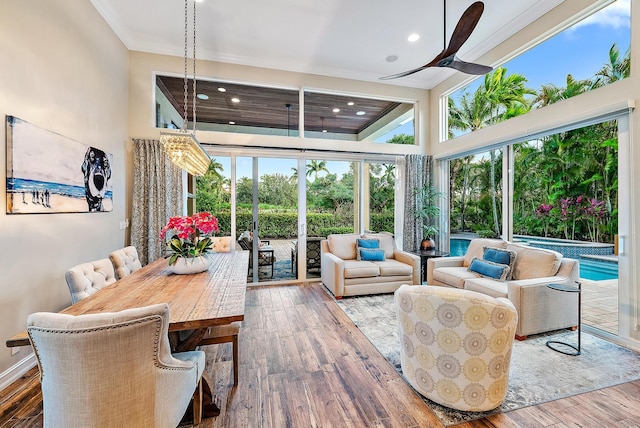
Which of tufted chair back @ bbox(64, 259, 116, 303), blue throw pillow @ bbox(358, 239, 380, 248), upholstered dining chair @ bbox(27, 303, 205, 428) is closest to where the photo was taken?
upholstered dining chair @ bbox(27, 303, 205, 428)

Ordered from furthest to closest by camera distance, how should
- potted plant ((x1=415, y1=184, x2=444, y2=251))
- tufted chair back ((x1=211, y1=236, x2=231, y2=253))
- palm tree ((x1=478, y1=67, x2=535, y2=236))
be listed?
potted plant ((x1=415, y1=184, x2=444, y2=251)), tufted chair back ((x1=211, y1=236, x2=231, y2=253)), palm tree ((x1=478, y1=67, x2=535, y2=236))

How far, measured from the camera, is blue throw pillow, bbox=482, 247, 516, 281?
341 centimetres

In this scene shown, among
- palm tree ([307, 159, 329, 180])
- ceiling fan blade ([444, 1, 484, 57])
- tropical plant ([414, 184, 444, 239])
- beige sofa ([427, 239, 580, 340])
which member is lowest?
beige sofa ([427, 239, 580, 340])

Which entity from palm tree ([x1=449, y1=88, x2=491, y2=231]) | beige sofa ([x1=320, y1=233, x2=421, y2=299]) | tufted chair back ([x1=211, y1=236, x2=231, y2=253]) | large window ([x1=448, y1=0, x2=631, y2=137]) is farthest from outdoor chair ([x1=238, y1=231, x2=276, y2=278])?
large window ([x1=448, y1=0, x2=631, y2=137])

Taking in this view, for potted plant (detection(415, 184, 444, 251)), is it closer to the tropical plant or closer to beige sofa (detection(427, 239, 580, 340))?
the tropical plant

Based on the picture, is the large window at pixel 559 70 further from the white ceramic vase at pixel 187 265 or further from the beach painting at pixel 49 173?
the beach painting at pixel 49 173

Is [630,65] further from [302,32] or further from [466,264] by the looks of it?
[302,32]

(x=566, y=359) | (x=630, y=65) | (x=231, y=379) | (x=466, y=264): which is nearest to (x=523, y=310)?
(x=566, y=359)

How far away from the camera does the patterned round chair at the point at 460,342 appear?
1682 mm

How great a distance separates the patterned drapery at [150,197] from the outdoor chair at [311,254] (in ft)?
7.08

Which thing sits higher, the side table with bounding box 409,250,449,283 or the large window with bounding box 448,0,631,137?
the large window with bounding box 448,0,631,137

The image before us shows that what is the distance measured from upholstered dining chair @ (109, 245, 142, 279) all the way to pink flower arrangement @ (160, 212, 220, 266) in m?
0.55

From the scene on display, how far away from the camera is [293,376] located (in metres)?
2.25

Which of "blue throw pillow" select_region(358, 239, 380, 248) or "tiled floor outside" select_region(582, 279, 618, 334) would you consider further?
"blue throw pillow" select_region(358, 239, 380, 248)
